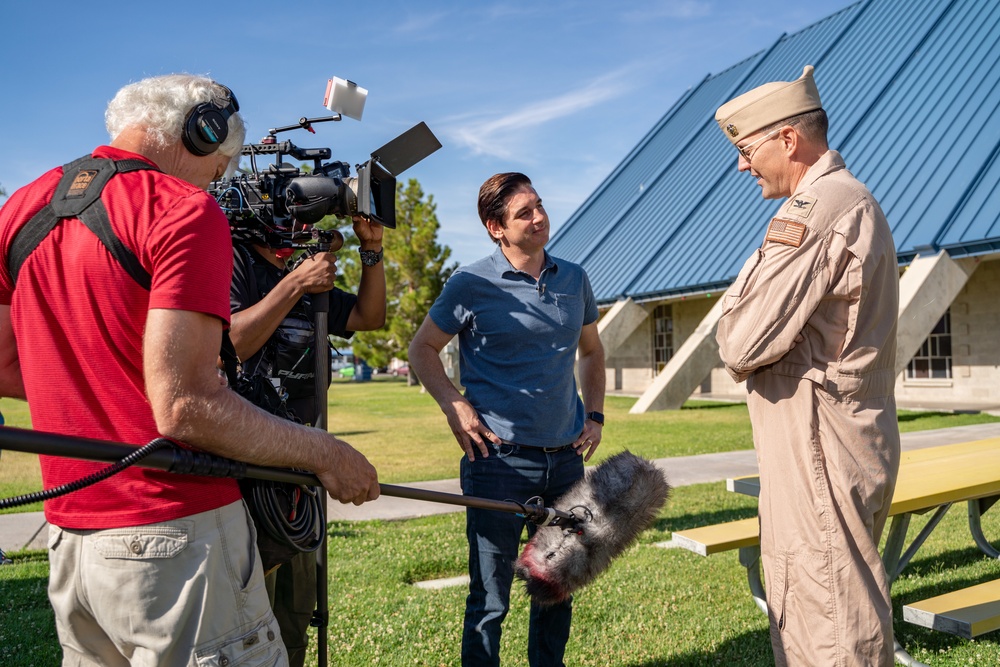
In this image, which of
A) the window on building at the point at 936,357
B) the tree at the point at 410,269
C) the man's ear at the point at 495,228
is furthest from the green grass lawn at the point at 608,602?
the tree at the point at 410,269

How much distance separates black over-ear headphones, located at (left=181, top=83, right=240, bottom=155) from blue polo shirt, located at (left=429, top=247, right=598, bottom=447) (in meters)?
1.51

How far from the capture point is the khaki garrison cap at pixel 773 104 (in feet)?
8.14

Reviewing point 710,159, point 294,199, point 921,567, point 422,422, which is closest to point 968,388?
point 710,159

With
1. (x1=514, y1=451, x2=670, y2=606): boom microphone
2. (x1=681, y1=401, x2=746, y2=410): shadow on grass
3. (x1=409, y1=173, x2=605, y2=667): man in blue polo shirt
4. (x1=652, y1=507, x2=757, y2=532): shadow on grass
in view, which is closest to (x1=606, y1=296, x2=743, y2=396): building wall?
(x1=681, y1=401, x2=746, y2=410): shadow on grass

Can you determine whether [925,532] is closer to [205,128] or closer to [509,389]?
[509,389]

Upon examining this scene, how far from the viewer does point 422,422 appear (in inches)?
657

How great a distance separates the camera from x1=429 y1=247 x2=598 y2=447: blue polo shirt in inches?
129

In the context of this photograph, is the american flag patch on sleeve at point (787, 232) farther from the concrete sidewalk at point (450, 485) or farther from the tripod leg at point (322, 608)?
the concrete sidewalk at point (450, 485)

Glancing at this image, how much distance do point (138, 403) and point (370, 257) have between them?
1461 mm

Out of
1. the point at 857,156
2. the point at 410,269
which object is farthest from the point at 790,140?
the point at 410,269

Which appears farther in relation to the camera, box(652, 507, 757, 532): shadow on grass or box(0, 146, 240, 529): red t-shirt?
box(652, 507, 757, 532): shadow on grass

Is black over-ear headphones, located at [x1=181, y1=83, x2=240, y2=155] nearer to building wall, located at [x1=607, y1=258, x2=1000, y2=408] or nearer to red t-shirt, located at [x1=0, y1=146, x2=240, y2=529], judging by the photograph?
red t-shirt, located at [x1=0, y1=146, x2=240, y2=529]

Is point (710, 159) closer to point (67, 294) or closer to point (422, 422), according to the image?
point (422, 422)

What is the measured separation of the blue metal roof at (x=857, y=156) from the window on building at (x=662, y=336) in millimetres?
2469
